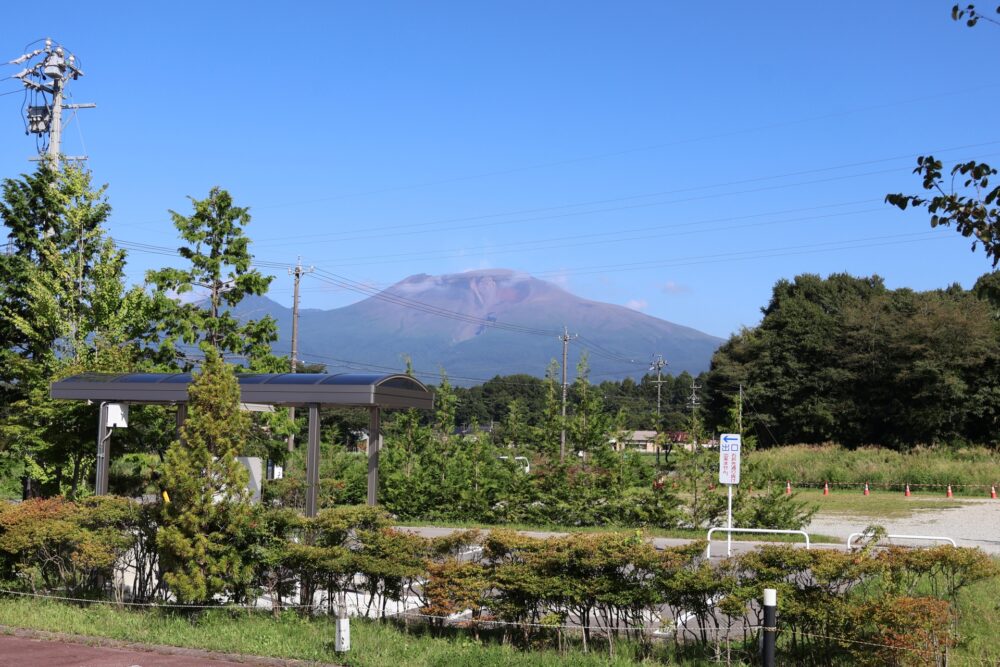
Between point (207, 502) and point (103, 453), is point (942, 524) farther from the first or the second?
point (207, 502)

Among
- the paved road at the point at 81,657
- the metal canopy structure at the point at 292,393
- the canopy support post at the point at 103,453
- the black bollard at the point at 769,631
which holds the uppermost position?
the metal canopy structure at the point at 292,393

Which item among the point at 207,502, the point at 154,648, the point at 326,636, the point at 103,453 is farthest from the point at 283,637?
the point at 103,453

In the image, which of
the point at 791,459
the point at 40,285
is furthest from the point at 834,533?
the point at 791,459

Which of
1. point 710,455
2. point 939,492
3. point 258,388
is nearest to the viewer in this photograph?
point 258,388

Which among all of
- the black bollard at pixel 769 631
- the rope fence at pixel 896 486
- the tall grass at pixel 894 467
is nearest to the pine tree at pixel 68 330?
the black bollard at pixel 769 631

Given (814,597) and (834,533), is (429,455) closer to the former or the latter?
(834,533)

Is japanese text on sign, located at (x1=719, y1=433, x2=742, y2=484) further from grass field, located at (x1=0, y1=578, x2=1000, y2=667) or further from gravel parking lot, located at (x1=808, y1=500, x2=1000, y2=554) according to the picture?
grass field, located at (x1=0, y1=578, x2=1000, y2=667)

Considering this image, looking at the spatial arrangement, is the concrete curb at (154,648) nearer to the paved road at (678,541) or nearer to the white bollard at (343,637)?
the white bollard at (343,637)

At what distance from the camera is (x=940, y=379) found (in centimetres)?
5191

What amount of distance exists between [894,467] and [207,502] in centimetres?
3856

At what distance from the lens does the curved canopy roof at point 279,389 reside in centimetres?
1572

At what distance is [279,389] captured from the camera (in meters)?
16.2

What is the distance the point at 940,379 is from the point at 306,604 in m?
48.4

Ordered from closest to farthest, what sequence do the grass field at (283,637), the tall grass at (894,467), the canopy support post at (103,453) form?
the grass field at (283,637) → the canopy support post at (103,453) → the tall grass at (894,467)
